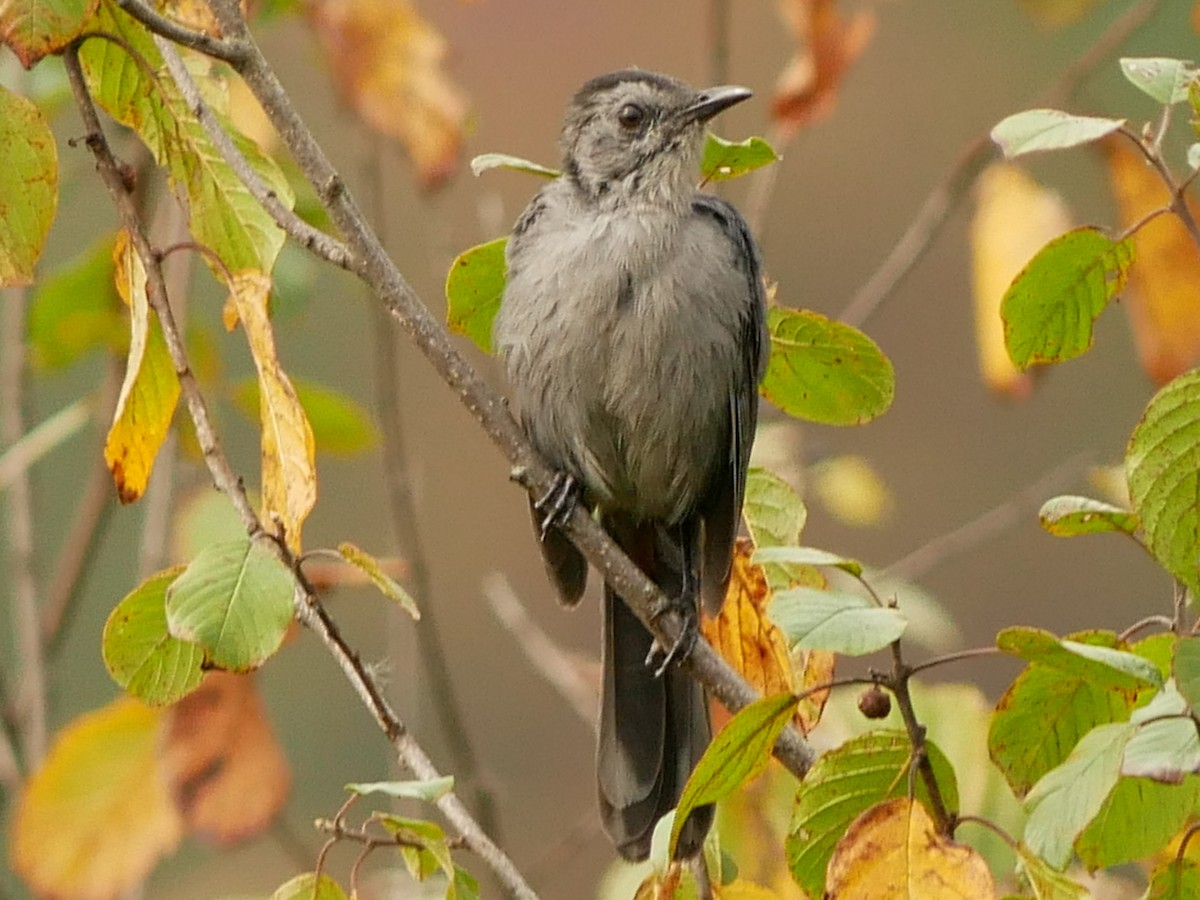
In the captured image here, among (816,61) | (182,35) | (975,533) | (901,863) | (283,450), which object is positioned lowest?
(975,533)

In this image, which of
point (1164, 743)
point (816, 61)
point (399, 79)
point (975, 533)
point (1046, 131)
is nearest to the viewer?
point (1164, 743)

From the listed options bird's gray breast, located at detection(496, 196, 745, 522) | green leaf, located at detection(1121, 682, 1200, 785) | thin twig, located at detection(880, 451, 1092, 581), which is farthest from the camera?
A: thin twig, located at detection(880, 451, 1092, 581)

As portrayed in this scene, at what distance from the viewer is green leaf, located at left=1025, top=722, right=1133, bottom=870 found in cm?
195

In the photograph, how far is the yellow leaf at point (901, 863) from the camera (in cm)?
190

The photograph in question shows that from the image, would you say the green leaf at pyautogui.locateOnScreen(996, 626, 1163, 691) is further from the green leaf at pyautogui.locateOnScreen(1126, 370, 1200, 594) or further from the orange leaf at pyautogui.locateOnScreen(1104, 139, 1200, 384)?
the orange leaf at pyautogui.locateOnScreen(1104, 139, 1200, 384)

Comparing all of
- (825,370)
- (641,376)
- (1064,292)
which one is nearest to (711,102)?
(641,376)

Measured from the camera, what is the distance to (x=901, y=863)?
1919 millimetres

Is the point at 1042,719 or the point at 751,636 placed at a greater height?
the point at 751,636

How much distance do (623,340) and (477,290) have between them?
74 centimetres

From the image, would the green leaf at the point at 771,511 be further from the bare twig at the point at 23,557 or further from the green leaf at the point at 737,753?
the bare twig at the point at 23,557

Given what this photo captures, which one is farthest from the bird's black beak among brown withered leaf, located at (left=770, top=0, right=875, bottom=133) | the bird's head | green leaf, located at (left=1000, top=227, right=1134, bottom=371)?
green leaf, located at (left=1000, top=227, right=1134, bottom=371)

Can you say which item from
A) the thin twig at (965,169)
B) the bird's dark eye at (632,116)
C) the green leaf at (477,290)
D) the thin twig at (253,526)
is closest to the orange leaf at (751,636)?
the thin twig at (253,526)

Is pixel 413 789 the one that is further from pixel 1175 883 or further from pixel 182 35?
pixel 182 35

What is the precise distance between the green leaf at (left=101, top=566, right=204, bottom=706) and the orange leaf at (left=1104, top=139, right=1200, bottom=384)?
198 centimetres
